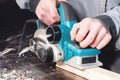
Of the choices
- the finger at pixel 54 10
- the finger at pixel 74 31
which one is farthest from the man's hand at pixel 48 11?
the finger at pixel 74 31

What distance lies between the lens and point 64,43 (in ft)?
3.69

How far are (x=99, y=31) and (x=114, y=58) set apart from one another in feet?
1.00

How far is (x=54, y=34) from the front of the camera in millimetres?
1103

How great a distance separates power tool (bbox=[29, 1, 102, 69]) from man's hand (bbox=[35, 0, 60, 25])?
0.08ft

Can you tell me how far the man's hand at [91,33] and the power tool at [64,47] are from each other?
0.03m

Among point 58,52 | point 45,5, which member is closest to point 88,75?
point 58,52

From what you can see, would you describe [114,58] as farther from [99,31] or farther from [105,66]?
[99,31]

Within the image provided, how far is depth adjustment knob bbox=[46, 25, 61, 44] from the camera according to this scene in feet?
3.63

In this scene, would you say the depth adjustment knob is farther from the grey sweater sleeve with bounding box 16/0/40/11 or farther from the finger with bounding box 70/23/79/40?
the grey sweater sleeve with bounding box 16/0/40/11

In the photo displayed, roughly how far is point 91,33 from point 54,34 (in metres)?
0.15

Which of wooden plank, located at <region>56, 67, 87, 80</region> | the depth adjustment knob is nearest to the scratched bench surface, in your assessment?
wooden plank, located at <region>56, 67, 87, 80</region>

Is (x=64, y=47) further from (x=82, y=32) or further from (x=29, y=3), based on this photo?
(x=29, y=3)

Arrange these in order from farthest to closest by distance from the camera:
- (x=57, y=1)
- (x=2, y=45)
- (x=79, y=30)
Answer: (x=2, y=45), (x=57, y=1), (x=79, y=30)

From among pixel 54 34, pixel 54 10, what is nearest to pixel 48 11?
pixel 54 10
